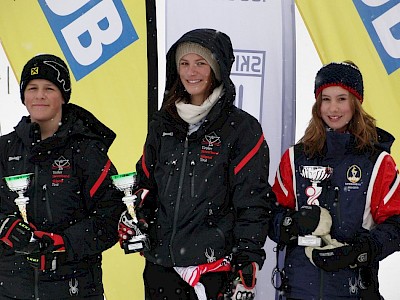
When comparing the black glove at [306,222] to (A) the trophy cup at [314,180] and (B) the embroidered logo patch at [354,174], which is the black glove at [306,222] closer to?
(A) the trophy cup at [314,180]

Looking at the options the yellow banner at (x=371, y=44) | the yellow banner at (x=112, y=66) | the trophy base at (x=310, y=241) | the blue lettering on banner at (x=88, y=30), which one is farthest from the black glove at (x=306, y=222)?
the blue lettering on banner at (x=88, y=30)

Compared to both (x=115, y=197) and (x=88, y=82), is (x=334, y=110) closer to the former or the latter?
(x=115, y=197)

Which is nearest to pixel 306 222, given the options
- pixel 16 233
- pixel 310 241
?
pixel 310 241

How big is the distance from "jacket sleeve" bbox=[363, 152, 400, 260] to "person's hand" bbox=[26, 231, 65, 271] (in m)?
1.37

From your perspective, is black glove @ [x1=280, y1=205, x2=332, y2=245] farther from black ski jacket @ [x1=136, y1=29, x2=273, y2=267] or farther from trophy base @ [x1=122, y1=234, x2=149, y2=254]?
trophy base @ [x1=122, y1=234, x2=149, y2=254]

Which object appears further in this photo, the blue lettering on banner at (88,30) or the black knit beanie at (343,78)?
the blue lettering on banner at (88,30)

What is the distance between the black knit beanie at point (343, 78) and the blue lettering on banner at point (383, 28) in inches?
41.0

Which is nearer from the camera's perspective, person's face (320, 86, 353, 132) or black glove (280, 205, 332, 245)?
black glove (280, 205, 332, 245)

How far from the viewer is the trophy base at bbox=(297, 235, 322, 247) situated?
3107 mm

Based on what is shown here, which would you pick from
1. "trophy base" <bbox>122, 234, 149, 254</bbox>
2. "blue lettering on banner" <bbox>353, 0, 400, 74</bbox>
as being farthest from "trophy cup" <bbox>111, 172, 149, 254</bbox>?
"blue lettering on banner" <bbox>353, 0, 400, 74</bbox>

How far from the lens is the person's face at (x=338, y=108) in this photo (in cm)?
327

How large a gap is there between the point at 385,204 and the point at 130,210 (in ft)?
3.70

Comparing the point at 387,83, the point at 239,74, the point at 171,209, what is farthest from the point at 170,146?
the point at 387,83

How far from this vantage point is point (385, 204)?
312cm
